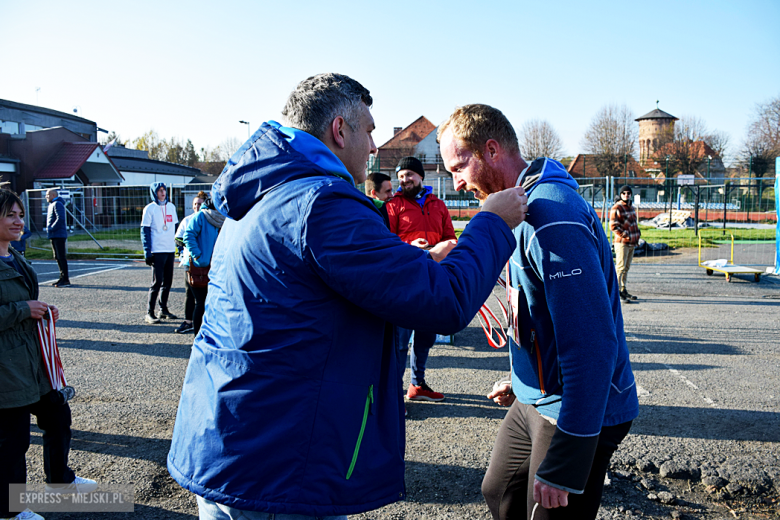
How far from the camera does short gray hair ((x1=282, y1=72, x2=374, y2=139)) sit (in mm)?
1711

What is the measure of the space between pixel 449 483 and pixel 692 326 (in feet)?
20.2

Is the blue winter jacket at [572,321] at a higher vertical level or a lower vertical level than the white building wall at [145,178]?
lower

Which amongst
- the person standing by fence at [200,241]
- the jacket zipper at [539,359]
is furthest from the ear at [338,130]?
the person standing by fence at [200,241]

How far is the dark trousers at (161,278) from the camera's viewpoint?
8.62 meters

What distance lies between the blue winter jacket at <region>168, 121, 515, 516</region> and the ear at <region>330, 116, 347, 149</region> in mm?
153

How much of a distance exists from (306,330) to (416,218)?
4876mm

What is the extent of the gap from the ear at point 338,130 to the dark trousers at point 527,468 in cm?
128

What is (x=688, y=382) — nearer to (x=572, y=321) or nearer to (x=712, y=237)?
(x=572, y=321)

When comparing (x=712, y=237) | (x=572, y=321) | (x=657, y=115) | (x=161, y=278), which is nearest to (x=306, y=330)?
(x=572, y=321)

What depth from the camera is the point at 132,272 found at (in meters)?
14.5

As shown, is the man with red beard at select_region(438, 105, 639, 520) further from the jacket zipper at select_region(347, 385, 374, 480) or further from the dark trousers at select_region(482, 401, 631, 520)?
the jacket zipper at select_region(347, 385, 374, 480)

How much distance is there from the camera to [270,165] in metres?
1.55

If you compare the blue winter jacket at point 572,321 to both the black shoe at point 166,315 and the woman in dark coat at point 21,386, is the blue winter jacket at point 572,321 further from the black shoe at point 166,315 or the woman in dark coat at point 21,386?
the black shoe at point 166,315

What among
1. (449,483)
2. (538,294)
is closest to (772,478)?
(449,483)
